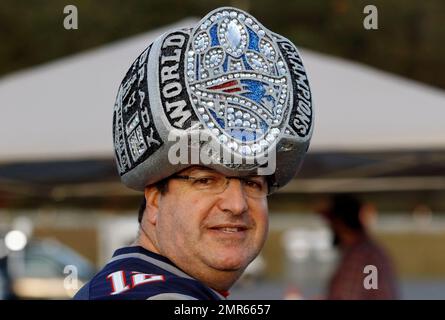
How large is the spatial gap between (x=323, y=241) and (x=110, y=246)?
7885 millimetres

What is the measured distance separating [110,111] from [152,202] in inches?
180

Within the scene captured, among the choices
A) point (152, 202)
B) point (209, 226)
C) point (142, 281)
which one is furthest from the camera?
point (152, 202)

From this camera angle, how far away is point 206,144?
1952 mm

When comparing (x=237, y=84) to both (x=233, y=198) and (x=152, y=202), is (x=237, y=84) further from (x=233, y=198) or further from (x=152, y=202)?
(x=152, y=202)

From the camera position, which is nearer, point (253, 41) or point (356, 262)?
point (253, 41)

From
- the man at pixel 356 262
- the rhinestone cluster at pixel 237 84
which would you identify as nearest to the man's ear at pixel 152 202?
the rhinestone cluster at pixel 237 84

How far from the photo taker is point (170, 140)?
198 cm

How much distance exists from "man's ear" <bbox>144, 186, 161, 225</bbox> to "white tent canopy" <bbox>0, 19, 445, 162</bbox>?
4.31 m

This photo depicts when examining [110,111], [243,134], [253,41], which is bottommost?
[243,134]

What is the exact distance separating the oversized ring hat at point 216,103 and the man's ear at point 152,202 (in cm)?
2

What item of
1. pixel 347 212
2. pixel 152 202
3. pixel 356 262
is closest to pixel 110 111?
pixel 347 212

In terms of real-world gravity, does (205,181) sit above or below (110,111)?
below

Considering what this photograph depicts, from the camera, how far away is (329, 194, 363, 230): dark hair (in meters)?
6.60

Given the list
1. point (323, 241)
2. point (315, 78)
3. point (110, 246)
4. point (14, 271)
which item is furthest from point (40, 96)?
point (323, 241)
